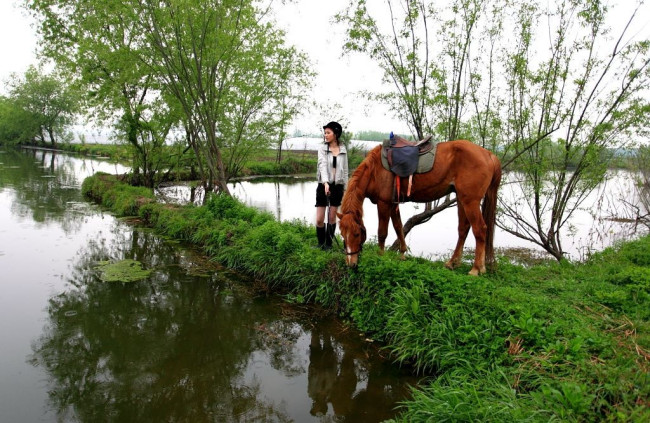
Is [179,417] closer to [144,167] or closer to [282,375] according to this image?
[282,375]

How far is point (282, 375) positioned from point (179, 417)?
3.29 feet

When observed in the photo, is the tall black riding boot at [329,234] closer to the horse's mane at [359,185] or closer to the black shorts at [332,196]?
the black shorts at [332,196]

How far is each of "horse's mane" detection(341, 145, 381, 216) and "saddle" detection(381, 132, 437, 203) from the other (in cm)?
15

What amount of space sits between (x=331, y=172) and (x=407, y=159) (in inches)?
44.8

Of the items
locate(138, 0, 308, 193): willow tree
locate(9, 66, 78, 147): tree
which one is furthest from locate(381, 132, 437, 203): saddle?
locate(9, 66, 78, 147): tree

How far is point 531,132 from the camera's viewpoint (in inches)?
282

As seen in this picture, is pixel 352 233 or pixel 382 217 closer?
pixel 352 233

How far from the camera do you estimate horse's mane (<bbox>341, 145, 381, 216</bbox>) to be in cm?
465

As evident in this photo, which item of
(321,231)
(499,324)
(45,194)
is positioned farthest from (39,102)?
(499,324)

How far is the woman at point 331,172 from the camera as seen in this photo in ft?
17.6

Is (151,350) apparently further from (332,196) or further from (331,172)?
(331,172)

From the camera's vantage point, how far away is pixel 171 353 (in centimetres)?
391

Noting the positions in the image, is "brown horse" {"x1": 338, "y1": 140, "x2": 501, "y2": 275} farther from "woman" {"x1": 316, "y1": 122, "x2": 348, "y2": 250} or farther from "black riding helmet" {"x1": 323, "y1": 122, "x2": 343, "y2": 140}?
"black riding helmet" {"x1": 323, "y1": 122, "x2": 343, "y2": 140}

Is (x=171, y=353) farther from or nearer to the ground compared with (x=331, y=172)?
nearer to the ground
